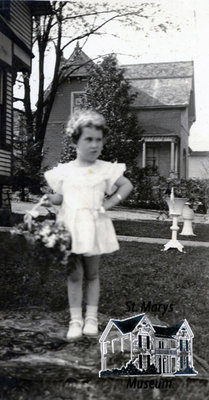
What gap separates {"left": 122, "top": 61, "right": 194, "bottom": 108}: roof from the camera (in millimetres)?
2121

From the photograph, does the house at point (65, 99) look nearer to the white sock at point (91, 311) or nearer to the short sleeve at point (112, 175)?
the short sleeve at point (112, 175)

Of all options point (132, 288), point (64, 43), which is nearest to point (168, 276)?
point (132, 288)

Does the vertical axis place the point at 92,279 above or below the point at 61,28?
below

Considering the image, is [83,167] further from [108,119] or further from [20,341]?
[20,341]

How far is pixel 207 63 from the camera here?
2123mm

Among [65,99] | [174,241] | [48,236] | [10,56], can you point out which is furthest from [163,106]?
[48,236]

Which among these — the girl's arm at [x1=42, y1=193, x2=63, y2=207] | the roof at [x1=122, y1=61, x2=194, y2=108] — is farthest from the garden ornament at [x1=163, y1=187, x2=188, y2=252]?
the girl's arm at [x1=42, y1=193, x2=63, y2=207]

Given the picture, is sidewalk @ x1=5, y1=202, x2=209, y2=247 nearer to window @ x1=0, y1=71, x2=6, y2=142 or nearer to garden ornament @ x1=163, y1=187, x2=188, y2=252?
garden ornament @ x1=163, y1=187, x2=188, y2=252

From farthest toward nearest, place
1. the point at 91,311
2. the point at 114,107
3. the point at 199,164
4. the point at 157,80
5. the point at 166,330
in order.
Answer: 1. the point at 199,164
2. the point at 157,80
3. the point at 114,107
4. the point at 166,330
5. the point at 91,311

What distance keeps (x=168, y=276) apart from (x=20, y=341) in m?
0.77

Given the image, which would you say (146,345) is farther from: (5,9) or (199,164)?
(5,9)

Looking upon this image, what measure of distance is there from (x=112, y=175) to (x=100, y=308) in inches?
24.6

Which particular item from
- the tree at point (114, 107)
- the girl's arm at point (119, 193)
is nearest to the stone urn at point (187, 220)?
the tree at point (114, 107)

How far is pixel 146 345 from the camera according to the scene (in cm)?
187
